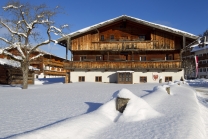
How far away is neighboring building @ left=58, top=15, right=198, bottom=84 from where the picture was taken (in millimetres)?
24609

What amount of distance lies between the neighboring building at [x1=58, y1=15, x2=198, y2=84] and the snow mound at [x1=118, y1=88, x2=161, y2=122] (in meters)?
18.4

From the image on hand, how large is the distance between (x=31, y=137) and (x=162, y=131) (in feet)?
8.94

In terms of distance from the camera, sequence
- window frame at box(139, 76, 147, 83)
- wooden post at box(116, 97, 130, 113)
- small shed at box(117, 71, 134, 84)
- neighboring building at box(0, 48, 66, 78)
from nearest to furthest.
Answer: wooden post at box(116, 97, 130, 113) < small shed at box(117, 71, 134, 84) < window frame at box(139, 76, 147, 83) < neighboring building at box(0, 48, 66, 78)

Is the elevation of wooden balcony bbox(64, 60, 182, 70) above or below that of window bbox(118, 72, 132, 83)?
above

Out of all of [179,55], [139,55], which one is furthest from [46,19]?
[179,55]

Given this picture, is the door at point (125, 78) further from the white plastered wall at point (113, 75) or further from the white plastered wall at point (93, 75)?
the white plastered wall at point (93, 75)

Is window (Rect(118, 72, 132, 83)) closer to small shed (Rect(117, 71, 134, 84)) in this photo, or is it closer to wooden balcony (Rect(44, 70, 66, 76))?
small shed (Rect(117, 71, 134, 84))

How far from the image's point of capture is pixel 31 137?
3.43 m

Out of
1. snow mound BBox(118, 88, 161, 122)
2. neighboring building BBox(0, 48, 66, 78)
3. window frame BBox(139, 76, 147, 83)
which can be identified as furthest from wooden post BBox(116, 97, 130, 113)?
neighboring building BBox(0, 48, 66, 78)

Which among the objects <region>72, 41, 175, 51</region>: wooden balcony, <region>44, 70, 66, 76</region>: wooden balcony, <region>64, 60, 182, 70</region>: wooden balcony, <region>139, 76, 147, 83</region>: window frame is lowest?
<region>139, 76, 147, 83</region>: window frame

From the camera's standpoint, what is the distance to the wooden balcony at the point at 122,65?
79.3 feet

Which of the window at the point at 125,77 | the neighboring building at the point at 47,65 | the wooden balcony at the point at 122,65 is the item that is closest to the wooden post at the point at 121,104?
the window at the point at 125,77

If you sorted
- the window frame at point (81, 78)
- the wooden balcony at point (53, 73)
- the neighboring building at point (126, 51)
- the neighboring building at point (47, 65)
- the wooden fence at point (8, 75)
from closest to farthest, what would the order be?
1. the neighboring building at point (126, 51)
2. the wooden fence at point (8, 75)
3. the window frame at point (81, 78)
4. the neighboring building at point (47, 65)
5. the wooden balcony at point (53, 73)

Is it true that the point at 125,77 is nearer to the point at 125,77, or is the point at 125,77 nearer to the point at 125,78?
the point at 125,77
